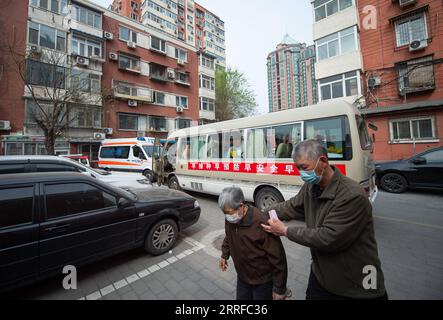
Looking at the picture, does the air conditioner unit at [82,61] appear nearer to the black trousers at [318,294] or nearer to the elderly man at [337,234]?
the elderly man at [337,234]

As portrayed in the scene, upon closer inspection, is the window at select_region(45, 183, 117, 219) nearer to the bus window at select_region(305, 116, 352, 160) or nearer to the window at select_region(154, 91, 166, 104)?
the bus window at select_region(305, 116, 352, 160)

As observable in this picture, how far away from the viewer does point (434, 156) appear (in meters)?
6.31

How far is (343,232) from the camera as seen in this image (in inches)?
49.5

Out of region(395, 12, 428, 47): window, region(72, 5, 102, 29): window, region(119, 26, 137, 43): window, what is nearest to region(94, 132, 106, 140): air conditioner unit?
region(72, 5, 102, 29): window

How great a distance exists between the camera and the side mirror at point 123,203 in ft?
9.96

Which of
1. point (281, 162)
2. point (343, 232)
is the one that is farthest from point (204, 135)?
point (343, 232)

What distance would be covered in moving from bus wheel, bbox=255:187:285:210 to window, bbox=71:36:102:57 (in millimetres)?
19674

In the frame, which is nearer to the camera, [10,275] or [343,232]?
[343,232]

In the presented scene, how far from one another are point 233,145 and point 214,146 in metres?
0.76

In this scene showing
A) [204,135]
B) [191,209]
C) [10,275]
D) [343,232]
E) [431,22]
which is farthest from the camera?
[431,22]

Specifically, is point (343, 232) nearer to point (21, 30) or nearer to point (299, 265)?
point (299, 265)

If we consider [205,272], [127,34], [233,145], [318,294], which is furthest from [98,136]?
[318,294]

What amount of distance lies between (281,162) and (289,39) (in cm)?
8845

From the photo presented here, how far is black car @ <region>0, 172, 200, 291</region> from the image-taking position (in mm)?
2203
